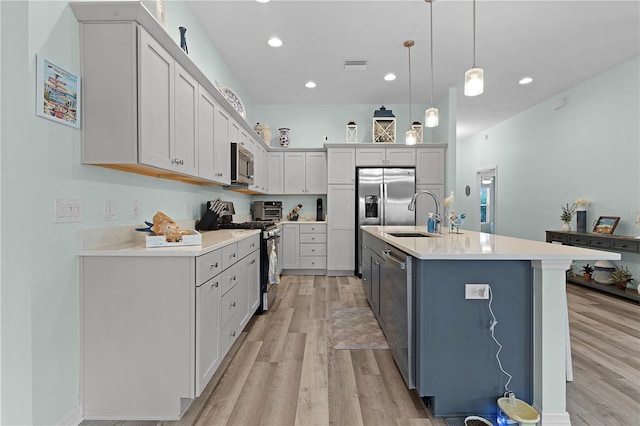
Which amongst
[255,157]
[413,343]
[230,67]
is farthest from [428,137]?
[413,343]

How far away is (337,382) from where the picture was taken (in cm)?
206

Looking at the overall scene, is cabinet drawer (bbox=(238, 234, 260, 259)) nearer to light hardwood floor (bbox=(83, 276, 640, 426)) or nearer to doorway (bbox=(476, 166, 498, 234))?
light hardwood floor (bbox=(83, 276, 640, 426))

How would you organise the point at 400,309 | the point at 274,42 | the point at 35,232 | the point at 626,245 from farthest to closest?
1. the point at 626,245
2. the point at 274,42
3. the point at 400,309
4. the point at 35,232

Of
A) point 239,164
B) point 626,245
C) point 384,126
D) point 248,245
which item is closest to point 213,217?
point 248,245

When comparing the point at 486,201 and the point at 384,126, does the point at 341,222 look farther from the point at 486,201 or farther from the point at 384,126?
the point at 486,201

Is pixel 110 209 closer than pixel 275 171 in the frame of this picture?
Yes

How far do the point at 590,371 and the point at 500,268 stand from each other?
128 cm

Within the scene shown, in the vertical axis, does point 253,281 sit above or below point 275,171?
below

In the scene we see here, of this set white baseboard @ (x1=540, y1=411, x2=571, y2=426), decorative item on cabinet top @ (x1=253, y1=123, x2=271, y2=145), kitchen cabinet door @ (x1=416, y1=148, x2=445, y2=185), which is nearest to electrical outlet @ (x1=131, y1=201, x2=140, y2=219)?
white baseboard @ (x1=540, y1=411, x2=571, y2=426)

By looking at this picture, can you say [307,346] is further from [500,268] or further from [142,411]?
[500,268]

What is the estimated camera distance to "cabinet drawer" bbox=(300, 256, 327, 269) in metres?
5.43

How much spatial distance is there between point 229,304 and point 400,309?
120cm

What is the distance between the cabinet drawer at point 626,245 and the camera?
149 inches

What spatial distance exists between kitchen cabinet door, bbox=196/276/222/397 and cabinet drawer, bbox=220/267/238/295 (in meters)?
0.08
